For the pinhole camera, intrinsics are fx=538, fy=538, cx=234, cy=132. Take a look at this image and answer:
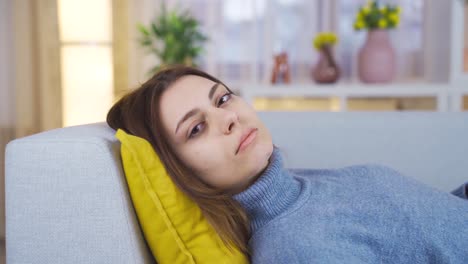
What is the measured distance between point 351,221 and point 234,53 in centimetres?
307

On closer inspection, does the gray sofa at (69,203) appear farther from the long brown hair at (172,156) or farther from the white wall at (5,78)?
the white wall at (5,78)

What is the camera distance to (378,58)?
3375 millimetres

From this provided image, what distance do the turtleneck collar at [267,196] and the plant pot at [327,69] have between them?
2.32 metres

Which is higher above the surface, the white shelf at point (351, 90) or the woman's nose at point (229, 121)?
the woman's nose at point (229, 121)

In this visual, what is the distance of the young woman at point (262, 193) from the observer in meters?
1.06

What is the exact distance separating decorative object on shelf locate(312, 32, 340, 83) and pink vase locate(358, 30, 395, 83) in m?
0.19

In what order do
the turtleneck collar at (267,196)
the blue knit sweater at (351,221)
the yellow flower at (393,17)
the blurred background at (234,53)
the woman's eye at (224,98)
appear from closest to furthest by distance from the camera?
the blue knit sweater at (351,221) → the turtleneck collar at (267,196) → the woman's eye at (224,98) → the blurred background at (234,53) → the yellow flower at (393,17)

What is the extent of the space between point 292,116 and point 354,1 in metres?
2.31

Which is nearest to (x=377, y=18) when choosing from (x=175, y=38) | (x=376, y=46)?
(x=376, y=46)

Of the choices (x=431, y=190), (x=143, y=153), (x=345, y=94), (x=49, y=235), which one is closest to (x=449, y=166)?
(x=431, y=190)

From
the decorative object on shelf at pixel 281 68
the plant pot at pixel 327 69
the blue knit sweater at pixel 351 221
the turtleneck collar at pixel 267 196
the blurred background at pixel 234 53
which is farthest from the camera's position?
the decorative object on shelf at pixel 281 68

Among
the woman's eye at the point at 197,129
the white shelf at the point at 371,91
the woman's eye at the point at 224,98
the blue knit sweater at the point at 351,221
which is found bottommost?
the blue knit sweater at the point at 351,221

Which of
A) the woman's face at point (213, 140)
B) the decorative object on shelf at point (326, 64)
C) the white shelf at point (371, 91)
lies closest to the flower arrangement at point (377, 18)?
the decorative object on shelf at point (326, 64)

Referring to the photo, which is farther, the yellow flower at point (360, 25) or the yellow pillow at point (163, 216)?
the yellow flower at point (360, 25)
